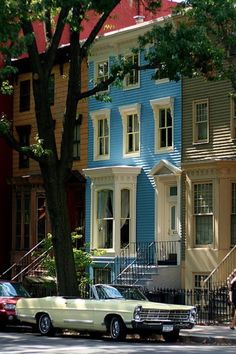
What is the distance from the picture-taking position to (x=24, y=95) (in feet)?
141

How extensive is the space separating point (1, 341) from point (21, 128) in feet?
68.1

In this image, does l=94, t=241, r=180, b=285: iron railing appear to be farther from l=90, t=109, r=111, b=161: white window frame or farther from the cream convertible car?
the cream convertible car

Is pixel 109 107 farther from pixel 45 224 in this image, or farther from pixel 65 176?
pixel 65 176

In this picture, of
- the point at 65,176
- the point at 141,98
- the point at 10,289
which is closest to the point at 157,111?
the point at 141,98

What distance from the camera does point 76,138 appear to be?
3972 centimetres

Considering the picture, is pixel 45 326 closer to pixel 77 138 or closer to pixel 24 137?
pixel 77 138

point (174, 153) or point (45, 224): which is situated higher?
point (174, 153)

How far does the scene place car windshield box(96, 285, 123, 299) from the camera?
24.0m

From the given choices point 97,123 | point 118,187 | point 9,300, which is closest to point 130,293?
point 9,300

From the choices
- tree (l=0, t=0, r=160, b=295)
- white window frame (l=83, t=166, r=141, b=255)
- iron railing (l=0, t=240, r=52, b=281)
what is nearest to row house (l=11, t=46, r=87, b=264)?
iron railing (l=0, t=240, r=52, b=281)

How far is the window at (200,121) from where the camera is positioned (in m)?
33.4

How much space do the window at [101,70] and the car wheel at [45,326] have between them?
15.4 metres

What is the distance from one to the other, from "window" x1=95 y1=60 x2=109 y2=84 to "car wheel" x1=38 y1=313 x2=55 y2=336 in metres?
15.4

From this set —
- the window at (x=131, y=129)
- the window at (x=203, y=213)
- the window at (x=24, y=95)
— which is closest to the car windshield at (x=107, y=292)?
the window at (x=203, y=213)
